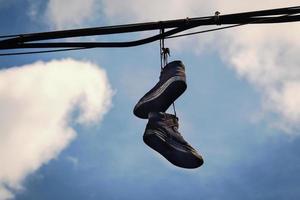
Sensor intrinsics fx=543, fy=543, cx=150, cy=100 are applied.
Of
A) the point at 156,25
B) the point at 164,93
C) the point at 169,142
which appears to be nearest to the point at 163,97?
the point at 164,93

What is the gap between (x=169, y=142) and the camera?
4805mm

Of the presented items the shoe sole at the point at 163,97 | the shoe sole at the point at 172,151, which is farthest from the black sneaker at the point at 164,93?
the shoe sole at the point at 172,151

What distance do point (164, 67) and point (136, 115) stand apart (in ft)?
1.79

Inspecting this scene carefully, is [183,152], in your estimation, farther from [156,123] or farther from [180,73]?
[180,73]

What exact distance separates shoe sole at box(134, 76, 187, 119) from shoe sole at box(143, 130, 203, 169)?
0.77 feet

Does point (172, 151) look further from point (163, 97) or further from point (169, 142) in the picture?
point (163, 97)

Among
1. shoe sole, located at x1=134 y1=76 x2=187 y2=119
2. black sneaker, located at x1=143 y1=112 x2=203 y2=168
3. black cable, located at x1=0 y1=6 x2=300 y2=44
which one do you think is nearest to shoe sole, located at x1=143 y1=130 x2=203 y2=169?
black sneaker, located at x1=143 y1=112 x2=203 y2=168

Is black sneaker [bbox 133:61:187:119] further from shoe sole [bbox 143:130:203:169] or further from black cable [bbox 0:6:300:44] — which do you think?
black cable [bbox 0:6:300:44]

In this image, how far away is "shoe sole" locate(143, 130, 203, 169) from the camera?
4699 mm

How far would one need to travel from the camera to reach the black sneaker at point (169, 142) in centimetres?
471

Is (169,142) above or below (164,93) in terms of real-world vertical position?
below

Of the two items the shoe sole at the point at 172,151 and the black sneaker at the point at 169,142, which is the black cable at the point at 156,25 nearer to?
the black sneaker at the point at 169,142

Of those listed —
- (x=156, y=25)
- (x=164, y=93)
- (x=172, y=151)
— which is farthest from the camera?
(x=164, y=93)

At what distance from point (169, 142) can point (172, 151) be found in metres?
0.08
